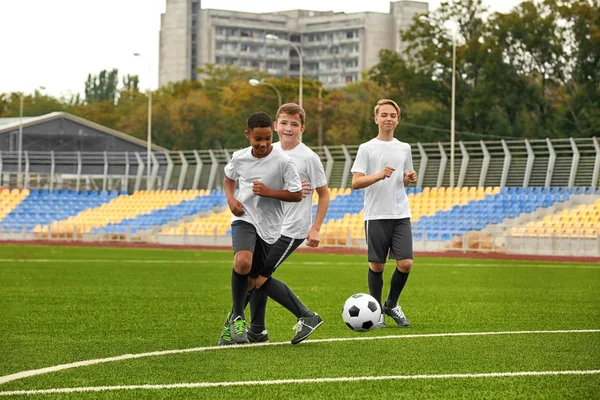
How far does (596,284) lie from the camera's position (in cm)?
1923

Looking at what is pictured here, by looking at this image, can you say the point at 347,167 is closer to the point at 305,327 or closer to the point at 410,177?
the point at 410,177

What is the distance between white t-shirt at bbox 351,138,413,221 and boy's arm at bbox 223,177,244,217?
2.15m

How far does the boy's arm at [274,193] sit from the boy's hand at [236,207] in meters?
0.21

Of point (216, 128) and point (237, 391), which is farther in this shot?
point (216, 128)

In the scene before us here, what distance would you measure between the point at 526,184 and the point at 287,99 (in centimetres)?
4008

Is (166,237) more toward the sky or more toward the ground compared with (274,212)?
more toward the ground

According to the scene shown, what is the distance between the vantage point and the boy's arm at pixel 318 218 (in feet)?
31.5

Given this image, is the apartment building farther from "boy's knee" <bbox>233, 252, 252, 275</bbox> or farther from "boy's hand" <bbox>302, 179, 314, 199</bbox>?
"boy's knee" <bbox>233, 252, 252, 275</bbox>

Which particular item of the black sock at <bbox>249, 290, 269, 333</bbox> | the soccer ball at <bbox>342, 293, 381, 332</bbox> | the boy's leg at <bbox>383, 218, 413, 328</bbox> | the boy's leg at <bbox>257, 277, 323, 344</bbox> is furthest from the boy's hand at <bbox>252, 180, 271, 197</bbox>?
the boy's leg at <bbox>383, 218, 413, 328</bbox>

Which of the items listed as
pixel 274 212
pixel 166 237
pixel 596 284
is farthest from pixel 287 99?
pixel 274 212

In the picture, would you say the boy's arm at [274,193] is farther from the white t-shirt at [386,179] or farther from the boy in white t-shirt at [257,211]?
the white t-shirt at [386,179]

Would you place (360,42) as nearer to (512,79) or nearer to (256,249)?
(512,79)

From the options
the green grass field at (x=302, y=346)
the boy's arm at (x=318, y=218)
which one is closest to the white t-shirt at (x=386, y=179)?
the green grass field at (x=302, y=346)

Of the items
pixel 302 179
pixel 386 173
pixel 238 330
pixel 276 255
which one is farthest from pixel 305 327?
pixel 386 173
